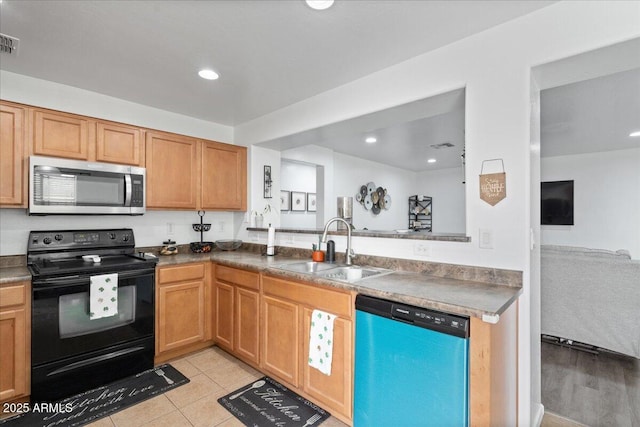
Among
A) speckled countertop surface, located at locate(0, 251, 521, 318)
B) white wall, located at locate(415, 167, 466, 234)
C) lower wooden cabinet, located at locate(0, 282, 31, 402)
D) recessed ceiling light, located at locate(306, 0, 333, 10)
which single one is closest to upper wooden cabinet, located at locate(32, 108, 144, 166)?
speckled countertop surface, located at locate(0, 251, 521, 318)

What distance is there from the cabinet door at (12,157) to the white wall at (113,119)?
12.7 inches

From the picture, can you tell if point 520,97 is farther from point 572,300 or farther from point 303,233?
point 572,300

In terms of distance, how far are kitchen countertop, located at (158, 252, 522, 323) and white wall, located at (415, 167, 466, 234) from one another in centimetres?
566

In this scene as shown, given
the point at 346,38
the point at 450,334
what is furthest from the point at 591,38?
the point at 450,334

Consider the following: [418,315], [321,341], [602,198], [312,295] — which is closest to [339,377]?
[321,341]

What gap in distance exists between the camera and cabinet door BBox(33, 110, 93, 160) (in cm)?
237

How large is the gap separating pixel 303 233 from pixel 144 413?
1.82 m

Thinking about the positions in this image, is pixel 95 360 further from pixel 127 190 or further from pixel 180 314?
pixel 127 190

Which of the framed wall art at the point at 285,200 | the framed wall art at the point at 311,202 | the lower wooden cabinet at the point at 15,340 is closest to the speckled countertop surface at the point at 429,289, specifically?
the lower wooden cabinet at the point at 15,340

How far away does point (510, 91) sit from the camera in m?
1.81

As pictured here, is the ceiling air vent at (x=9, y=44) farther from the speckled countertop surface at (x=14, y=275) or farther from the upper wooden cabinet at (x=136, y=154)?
the speckled countertop surface at (x=14, y=275)

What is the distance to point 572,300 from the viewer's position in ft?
10.3

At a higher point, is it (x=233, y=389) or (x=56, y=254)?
(x=56, y=254)

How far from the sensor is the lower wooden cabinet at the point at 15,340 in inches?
78.5
